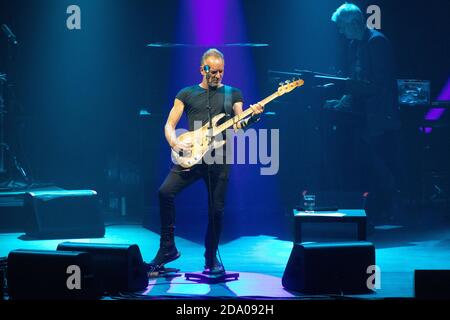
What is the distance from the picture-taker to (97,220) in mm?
9039

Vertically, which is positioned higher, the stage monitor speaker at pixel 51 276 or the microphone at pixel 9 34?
the microphone at pixel 9 34

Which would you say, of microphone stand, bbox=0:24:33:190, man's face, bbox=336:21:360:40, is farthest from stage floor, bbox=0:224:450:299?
man's face, bbox=336:21:360:40

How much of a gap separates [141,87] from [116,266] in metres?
4.34

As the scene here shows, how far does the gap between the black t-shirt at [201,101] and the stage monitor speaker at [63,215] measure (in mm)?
2804

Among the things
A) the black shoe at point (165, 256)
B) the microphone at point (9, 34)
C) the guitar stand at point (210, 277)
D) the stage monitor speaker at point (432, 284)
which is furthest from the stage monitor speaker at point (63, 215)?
the stage monitor speaker at point (432, 284)

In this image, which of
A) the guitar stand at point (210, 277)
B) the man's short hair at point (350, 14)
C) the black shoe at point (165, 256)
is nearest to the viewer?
the guitar stand at point (210, 277)

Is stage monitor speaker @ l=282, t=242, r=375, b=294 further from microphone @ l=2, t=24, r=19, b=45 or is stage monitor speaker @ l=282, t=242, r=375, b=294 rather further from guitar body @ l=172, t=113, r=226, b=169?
microphone @ l=2, t=24, r=19, b=45

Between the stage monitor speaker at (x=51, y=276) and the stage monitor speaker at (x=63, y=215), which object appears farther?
the stage monitor speaker at (x=63, y=215)

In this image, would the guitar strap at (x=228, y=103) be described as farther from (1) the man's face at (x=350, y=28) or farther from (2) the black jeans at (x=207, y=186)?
(1) the man's face at (x=350, y=28)

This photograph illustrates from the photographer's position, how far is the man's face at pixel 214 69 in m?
6.30

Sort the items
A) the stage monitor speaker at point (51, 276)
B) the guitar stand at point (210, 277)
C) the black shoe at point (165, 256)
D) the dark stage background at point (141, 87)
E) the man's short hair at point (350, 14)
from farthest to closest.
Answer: the dark stage background at point (141, 87), the man's short hair at point (350, 14), the black shoe at point (165, 256), the guitar stand at point (210, 277), the stage monitor speaker at point (51, 276)

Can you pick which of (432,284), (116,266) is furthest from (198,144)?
(432,284)

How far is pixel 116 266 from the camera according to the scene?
5.80m
